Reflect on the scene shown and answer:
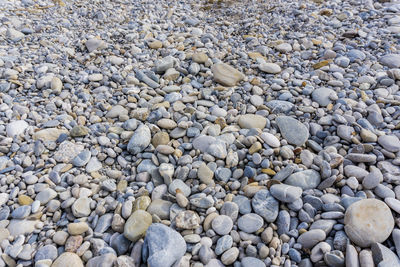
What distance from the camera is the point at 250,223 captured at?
6.05 feet

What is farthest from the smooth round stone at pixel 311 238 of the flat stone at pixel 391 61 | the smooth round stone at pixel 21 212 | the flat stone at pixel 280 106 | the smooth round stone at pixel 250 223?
the flat stone at pixel 391 61

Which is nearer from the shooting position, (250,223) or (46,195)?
(250,223)

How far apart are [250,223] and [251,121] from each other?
989 millimetres

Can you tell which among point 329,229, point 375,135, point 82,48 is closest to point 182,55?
point 82,48

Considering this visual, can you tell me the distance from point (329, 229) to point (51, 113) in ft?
8.29

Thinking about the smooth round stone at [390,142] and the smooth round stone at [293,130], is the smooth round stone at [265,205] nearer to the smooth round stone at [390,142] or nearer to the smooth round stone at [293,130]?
the smooth round stone at [293,130]

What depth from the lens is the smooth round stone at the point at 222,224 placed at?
1.81m

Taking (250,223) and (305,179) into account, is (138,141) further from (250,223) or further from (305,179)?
(305,179)

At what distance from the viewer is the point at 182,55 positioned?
344cm

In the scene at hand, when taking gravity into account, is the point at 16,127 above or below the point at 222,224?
below

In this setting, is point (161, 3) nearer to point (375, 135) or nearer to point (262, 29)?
point (262, 29)

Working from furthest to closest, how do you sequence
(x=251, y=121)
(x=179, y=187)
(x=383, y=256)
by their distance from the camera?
(x=251, y=121) → (x=179, y=187) → (x=383, y=256)

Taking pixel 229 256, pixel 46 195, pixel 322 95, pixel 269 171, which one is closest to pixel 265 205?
pixel 269 171

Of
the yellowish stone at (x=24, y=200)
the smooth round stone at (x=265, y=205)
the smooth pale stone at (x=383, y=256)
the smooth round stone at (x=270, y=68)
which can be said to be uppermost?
the smooth round stone at (x=270, y=68)
